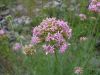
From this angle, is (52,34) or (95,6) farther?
(95,6)

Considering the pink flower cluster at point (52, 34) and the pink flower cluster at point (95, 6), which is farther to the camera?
the pink flower cluster at point (95, 6)

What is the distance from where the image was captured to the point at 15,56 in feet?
11.7

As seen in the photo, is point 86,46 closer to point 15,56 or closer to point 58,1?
point 15,56

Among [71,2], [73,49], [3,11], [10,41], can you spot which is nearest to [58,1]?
[71,2]

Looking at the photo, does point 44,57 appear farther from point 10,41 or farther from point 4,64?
point 10,41

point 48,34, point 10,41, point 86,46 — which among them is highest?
point 48,34

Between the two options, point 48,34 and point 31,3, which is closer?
point 48,34

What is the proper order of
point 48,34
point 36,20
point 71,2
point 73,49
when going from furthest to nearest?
point 71,2, point 36,20, point 73,49, point 48,34

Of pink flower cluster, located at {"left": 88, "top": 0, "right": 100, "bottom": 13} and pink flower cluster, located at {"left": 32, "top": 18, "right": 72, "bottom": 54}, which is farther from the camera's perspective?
pink flower cluster, located at {"left": 88, "top": 0, "right": 100, "bottom": 13}

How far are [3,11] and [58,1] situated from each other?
808mm

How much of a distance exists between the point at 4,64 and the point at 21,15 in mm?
2079

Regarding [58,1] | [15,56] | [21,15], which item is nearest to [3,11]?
[21,15]

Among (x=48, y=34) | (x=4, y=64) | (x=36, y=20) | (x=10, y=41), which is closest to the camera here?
(x=48, y=34)

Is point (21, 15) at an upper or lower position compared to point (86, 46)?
lower
